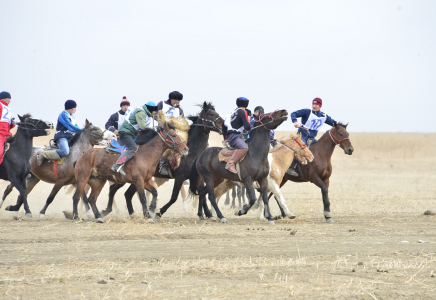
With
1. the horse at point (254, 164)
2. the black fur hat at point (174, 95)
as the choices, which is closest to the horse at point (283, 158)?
the horse at point (254, 164)

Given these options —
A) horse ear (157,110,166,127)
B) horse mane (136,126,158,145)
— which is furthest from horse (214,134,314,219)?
horse mane (136,126,158,145)

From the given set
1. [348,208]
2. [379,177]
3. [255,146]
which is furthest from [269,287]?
[379,177]

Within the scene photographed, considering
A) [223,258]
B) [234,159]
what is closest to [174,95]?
[234,159]

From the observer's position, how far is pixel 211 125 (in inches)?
565

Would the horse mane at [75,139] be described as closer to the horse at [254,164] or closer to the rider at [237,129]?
the horse at [254,164]

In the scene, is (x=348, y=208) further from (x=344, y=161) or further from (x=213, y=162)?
(x=344, y=161)

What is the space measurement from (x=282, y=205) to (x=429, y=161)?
3128 centimetres

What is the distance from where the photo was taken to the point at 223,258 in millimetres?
8430

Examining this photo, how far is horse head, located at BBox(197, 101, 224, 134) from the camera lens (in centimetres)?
1425

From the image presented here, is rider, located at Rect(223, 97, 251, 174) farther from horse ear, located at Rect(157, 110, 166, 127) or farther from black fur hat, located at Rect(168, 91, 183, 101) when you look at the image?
black fur hat, located at Rect(168, 91, 183, 101)

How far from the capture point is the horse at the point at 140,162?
13086mm

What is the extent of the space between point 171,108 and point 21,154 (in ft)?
12.1

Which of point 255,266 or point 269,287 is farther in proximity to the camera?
point 255,266

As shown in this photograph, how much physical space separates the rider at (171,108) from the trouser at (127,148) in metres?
1.37
